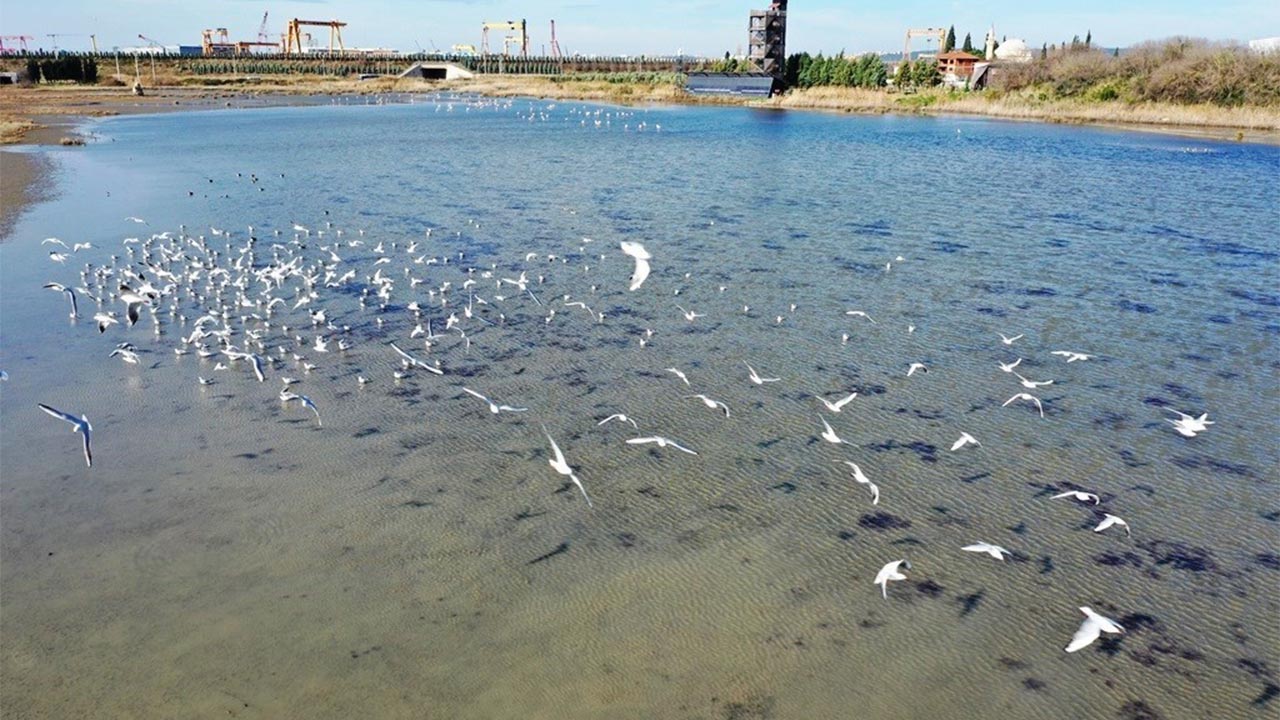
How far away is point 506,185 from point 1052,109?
49.3 meters

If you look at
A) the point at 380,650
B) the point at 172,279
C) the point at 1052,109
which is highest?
the point at 1052,109

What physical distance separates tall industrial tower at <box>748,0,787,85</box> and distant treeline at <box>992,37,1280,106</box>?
33906mm

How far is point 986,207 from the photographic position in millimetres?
27984

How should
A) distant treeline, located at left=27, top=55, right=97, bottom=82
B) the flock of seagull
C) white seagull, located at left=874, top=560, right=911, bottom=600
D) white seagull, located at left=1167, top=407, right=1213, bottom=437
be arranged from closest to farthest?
white seagull, located at left=874, top=560, right=911, bottom=600
white seagull, located at left=1167, top=407, right=1213, bottom=437
the flock of seagull
distant treeline, located at left=27, top=55, right=97, bottom=82

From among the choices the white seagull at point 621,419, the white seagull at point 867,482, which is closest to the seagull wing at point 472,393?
the white seagull at point 621,419

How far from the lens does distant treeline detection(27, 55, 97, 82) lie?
99.9m

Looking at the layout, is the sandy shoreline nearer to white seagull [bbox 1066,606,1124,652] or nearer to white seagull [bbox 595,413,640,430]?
white seagull [bbox 595,413,640,430]

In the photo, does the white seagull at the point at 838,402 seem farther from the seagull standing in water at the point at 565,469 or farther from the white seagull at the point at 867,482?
the seagull standing in water at the point at 565,469

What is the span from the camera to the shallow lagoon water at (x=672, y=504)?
726 cm

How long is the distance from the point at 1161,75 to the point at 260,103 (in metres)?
75.2

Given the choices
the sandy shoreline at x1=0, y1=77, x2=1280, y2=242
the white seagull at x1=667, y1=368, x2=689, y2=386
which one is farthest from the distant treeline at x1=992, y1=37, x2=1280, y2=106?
the white seagull at x1=667, y1=368, x2=689, y2=386

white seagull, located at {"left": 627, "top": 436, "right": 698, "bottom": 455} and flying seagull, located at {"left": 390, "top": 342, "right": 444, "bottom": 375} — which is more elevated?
flying seagull, located at {"left": 390, "top": 342, "right": 444, "bottom": 375}

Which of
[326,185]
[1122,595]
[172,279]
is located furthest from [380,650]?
[326,185]

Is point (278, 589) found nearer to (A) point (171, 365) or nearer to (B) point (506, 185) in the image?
(A) point (171, 365)
